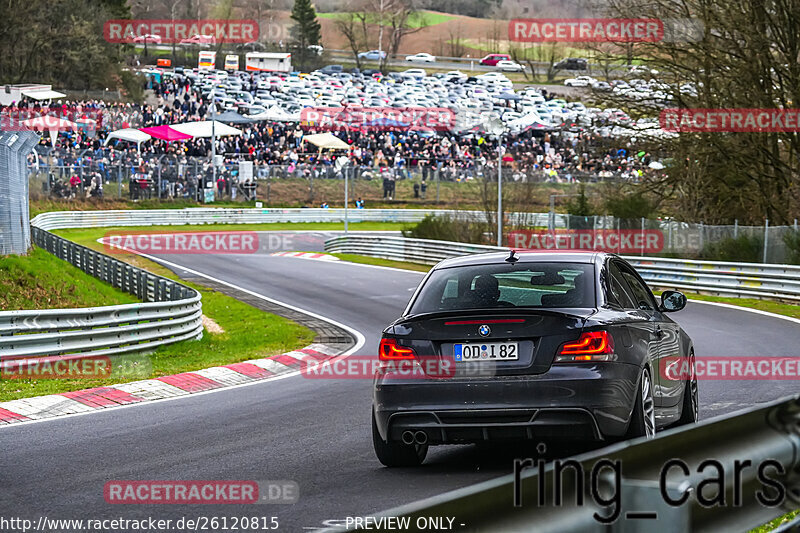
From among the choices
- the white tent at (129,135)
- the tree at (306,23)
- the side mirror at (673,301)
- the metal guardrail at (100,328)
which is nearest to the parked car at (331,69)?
the tree at (306,23)

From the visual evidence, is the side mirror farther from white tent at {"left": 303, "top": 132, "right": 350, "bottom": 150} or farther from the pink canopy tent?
white tent at {"left": 303, "top": 132, "right": 350, "bottom": 150}

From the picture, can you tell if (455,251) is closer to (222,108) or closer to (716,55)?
(716,55)

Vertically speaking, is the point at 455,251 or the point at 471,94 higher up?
the point at 471,94

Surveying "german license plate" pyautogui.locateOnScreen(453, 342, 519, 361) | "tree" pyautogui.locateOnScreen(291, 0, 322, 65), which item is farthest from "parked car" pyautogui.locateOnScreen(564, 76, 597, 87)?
"tree" pyautogui.locateOnScreen(291, 0, 322, 65)

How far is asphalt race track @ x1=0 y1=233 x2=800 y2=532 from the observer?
21.7 ft

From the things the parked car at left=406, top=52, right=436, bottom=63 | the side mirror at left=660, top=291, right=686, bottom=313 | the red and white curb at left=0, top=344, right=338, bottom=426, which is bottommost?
the red and white curb at left=0, top=344, right=338, bottom=426

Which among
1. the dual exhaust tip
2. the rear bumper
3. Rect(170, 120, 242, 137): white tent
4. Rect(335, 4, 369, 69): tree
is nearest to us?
the rear bumper

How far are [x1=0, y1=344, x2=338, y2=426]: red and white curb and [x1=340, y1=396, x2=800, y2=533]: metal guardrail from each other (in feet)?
24.4

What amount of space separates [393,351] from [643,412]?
1726 mm

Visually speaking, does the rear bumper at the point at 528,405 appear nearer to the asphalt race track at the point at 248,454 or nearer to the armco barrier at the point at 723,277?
the asphalt race track at the point at 248,454

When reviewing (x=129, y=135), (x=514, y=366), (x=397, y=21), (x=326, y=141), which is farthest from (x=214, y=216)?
(x=397, y=21)

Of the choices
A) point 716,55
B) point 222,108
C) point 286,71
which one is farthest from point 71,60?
point 716,55

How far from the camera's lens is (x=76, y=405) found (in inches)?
447

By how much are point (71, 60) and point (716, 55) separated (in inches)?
2245
